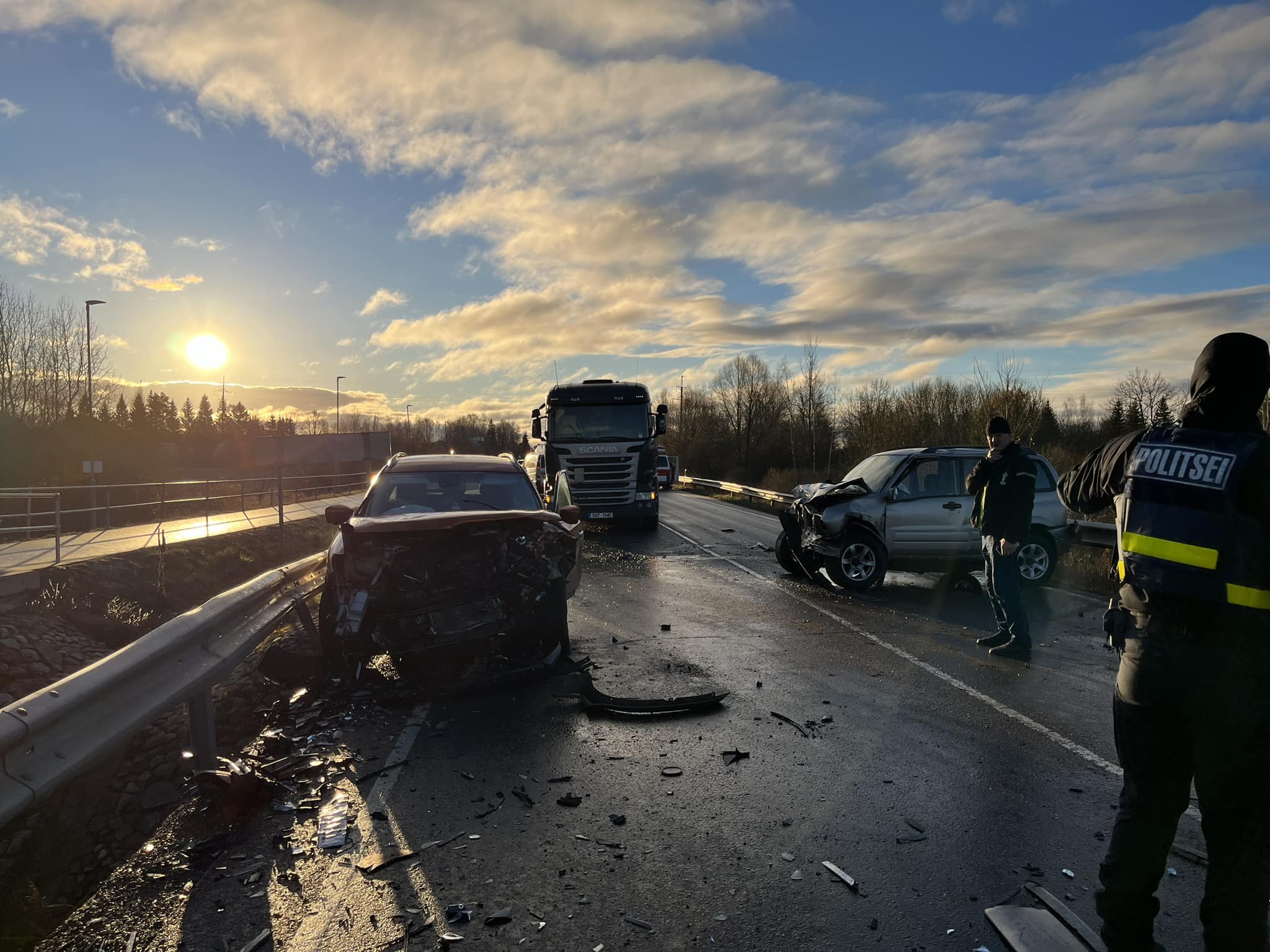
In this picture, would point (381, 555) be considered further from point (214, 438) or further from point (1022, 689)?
point (214, 438)

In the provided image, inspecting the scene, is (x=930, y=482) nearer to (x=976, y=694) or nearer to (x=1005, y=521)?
(x=1005, y=521)

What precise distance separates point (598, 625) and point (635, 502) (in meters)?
9.54

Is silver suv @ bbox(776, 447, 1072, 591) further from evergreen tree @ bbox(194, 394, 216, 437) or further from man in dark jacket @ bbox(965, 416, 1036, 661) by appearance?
evergreen tree @ bbox(194, 394, 216, 437)

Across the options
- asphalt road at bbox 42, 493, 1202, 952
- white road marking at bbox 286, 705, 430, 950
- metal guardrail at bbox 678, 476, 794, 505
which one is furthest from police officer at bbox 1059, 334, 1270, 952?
metal guardrail at bbox 678, 476, 794, 505

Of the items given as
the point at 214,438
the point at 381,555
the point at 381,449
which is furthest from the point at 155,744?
the point at 214,438

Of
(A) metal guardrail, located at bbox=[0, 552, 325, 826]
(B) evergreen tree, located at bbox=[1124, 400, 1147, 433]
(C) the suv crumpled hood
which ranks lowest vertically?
(A) metal guardrail, located at bbox=[0, 552, 325, 826]

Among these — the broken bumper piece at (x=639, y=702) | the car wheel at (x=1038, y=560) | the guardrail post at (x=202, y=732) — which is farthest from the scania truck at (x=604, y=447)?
the guardrail post at (x=202, y=732)

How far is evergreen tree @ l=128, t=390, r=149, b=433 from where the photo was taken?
279 ft

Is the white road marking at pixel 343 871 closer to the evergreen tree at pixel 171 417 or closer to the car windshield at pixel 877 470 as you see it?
the car windshield at pixel 877 470

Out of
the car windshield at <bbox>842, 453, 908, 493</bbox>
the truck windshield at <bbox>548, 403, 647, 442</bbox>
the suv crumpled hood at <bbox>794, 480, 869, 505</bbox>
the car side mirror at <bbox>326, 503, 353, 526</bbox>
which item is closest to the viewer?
the car side mirror at <bbox>326, 503, 353, 526</bbox>

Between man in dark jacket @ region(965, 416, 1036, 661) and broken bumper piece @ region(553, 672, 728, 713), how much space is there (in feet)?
10.3

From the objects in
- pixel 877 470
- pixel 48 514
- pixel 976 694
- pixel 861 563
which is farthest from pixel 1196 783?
pixel 48 514

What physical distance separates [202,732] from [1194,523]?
4710 millimetres

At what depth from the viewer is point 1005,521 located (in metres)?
7.48
